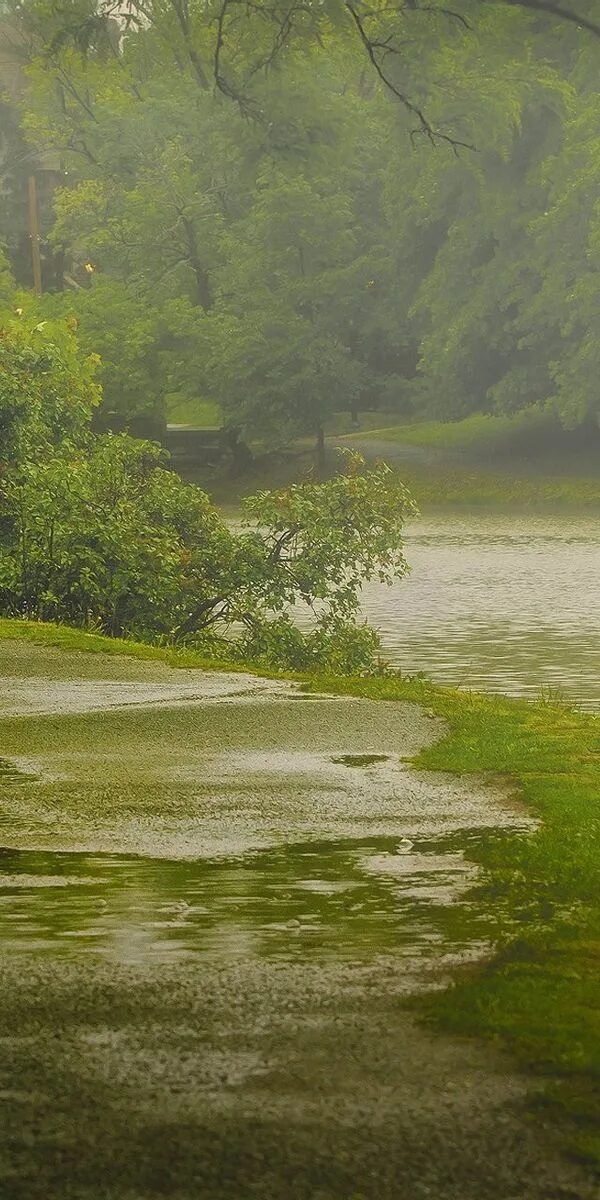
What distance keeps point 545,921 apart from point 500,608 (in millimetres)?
22302

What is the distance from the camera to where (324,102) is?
188ft

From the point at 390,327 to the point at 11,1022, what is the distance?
193 ft

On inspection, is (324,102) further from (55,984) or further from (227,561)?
(55,984)

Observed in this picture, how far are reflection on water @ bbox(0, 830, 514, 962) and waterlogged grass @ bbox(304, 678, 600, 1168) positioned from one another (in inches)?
8.4

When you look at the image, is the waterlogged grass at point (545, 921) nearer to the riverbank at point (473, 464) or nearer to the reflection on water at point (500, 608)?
the reflection on water at point (500, 608)

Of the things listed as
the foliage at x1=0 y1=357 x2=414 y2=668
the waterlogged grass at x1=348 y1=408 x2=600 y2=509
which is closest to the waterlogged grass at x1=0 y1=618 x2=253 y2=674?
the foliage at x1=0 y1=357 x2=414 y2=668

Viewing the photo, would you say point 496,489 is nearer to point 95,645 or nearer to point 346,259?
point 346,259

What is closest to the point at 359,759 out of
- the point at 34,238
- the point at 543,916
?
the point at 543,916

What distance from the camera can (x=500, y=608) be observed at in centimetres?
2903

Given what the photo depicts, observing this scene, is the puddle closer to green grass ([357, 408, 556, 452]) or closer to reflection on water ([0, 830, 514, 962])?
reflection on water ([0, 830, 514, 962])

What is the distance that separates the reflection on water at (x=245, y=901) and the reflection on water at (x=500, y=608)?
11.4 meters

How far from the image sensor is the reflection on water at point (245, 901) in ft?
21.2

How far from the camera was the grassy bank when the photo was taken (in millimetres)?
5152

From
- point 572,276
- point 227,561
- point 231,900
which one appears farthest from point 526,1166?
point 572,276
